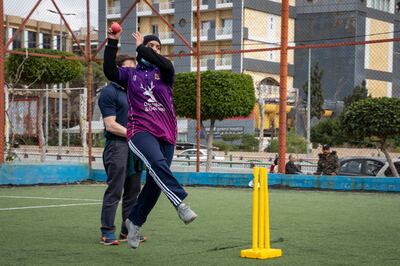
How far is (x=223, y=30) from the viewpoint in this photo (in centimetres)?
5597

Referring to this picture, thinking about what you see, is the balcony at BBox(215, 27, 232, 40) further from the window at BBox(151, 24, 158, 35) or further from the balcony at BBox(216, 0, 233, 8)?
the window at BBox(151, 24, 158, 35)

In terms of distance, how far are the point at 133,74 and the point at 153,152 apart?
0.71 metres

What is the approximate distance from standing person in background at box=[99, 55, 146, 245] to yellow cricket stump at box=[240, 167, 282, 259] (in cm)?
133

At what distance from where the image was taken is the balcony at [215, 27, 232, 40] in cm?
5575

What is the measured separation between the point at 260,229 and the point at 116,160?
1783 millimetres

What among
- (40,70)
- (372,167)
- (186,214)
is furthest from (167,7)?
(186,214)

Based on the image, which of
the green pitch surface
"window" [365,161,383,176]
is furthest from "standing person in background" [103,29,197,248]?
"window" [365,161,383,176]

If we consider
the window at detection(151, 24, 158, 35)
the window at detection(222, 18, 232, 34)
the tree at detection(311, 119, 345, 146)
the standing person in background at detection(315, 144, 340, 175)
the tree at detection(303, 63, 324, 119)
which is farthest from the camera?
the window at detection(151, 24, 158, 35)

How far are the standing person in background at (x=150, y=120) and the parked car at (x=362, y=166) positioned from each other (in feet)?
50.0

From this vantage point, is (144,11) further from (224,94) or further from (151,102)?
(151,102)

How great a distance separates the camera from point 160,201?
12711 millimetres

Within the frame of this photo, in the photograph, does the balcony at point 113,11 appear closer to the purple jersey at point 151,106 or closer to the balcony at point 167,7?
the balcony at point 167,7

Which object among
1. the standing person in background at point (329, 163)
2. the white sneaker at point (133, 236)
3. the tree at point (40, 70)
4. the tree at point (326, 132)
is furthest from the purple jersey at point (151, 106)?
the tree at point (326, 132)

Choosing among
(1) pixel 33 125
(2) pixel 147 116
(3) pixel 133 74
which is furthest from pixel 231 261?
(1) pixel 33 125
